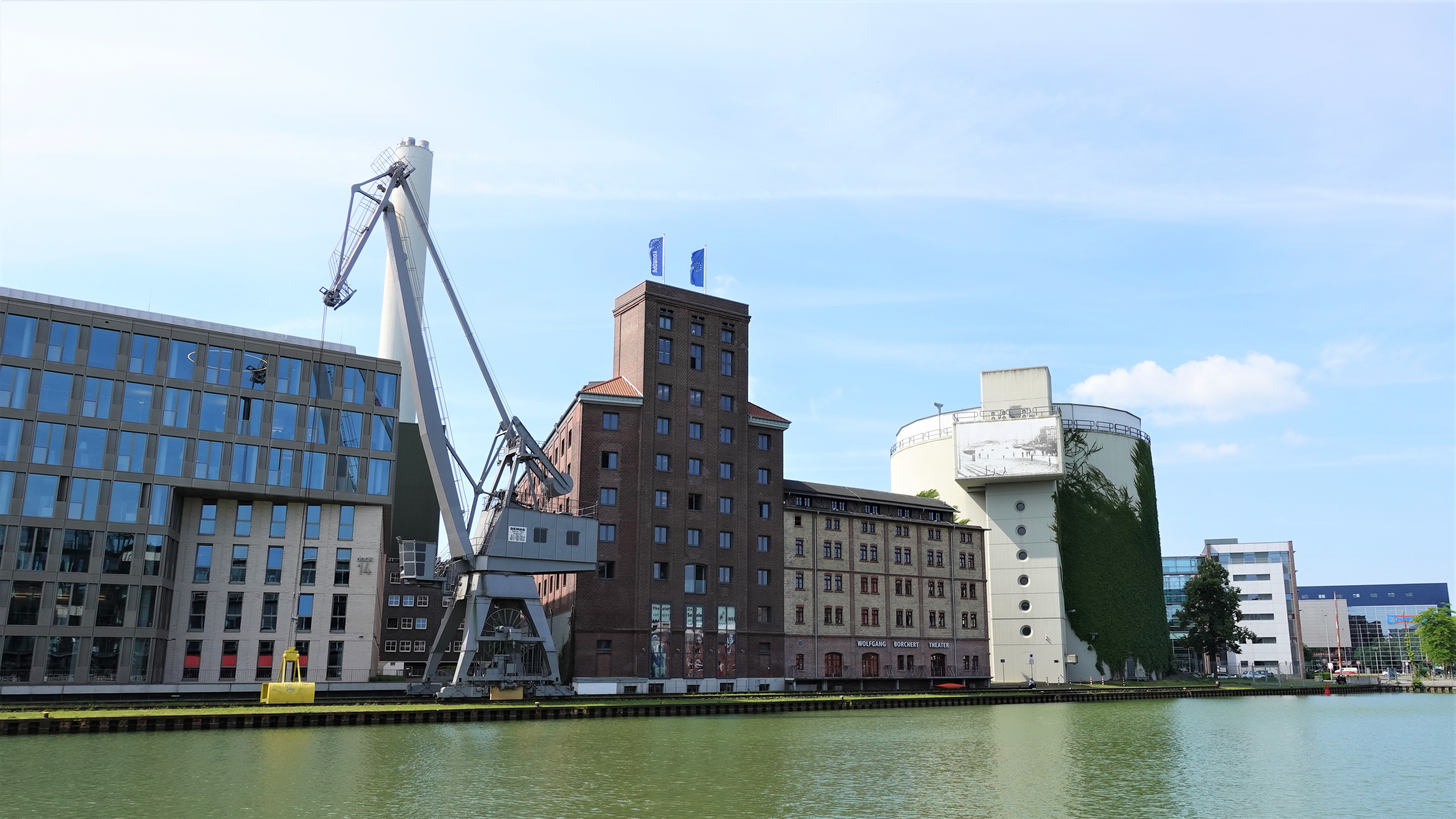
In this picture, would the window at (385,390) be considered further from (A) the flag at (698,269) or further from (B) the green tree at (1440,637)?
(B) the green tree at (1440,637)

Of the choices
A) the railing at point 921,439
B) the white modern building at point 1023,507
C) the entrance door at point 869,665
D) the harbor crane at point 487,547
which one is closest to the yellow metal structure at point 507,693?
the harbor crane at point 487,547

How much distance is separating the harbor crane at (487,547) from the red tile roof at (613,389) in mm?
10483

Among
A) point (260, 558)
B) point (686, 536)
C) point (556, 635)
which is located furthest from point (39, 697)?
point (686, 536)

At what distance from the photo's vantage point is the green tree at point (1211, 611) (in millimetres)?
122000

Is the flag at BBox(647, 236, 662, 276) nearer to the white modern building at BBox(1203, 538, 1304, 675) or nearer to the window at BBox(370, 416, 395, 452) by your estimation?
the window at BBox(370, 416, 395, 452)

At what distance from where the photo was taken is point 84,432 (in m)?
68.8

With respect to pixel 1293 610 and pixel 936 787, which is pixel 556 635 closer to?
pixel 936 787

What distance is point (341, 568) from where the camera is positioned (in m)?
76.8

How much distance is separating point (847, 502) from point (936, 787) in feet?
223

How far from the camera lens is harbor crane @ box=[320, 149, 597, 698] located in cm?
6938

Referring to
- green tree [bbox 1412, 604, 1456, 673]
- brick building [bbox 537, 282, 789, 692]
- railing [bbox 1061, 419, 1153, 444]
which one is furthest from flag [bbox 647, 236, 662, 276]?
green tree [bbox 1412, 604, 1456, 673]

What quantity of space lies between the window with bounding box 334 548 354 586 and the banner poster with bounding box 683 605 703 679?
86.2ft

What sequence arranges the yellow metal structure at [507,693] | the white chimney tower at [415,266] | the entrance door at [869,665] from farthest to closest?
the white chimney tower at [415,266] < the entrance door at [869,665] < the yellow metal structure at [507,693]

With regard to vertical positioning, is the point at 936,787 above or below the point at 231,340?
below
